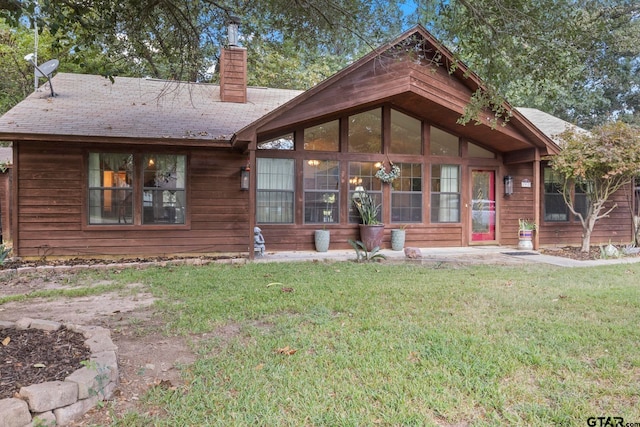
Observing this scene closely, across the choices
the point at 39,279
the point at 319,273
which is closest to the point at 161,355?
the point at 319,273

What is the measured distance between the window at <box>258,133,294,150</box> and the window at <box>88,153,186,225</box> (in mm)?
1676

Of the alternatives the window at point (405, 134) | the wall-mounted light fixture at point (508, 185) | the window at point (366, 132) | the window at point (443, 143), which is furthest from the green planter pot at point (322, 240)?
the wall-mounted light fixture at point (508, 185)


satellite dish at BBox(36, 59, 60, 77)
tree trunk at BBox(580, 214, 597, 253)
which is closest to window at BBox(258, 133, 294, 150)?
satellite dish at BBox(36, 59, 60, 77)

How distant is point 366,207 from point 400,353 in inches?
235

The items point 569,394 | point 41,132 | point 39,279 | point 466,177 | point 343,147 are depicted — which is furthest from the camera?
point 466,177

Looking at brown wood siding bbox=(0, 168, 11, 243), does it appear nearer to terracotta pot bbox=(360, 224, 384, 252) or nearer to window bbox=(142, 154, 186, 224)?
window bbox=(142, 154, 186, 224)

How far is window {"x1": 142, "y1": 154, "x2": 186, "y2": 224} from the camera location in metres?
7.62

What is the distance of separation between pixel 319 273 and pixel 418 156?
14.8ft

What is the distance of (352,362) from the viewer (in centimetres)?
272

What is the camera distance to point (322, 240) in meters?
8.38

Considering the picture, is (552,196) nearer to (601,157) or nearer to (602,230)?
(602,230)

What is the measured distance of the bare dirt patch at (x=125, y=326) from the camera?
2.41 metres

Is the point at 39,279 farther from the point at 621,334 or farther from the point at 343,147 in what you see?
the point at 621,334

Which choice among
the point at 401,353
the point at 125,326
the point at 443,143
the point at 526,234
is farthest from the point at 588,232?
the point at 125,326
